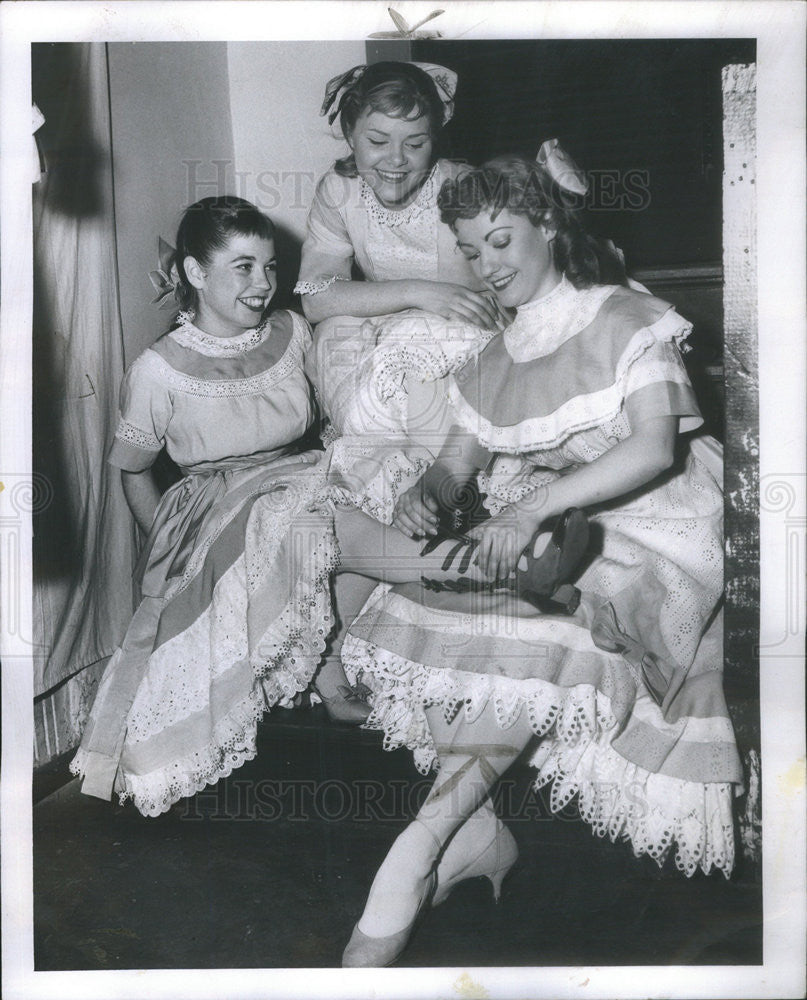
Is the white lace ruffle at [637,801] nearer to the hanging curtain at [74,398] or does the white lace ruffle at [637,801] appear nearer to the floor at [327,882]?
the floor at [327,882]

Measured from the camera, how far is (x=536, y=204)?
213 cm

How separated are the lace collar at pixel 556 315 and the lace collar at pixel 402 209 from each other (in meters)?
0.29

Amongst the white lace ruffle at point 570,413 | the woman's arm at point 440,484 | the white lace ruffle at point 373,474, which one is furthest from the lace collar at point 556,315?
the white lace ruffle at point 373,474

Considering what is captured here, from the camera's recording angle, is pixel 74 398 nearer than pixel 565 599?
No

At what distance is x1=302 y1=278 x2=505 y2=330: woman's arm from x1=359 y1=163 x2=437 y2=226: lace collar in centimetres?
13

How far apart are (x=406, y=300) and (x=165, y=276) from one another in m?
0.52

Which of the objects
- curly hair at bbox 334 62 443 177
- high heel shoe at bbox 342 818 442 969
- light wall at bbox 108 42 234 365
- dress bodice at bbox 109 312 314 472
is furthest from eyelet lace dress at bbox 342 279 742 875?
light wall at bbox 108 42 234 365

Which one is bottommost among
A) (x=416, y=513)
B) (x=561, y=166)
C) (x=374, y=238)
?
(x=416, y=513)

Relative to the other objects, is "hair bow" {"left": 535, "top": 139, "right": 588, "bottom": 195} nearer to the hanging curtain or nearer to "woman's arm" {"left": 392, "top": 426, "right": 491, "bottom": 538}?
"woman's arm" {"left": 392, "top": 426, "right": 491, "bottom": 538}

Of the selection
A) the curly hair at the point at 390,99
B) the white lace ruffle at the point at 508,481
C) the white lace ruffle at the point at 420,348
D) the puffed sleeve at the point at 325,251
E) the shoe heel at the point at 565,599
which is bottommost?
the shoe heel at the point at 565,599

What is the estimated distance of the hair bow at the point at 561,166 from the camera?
214cm

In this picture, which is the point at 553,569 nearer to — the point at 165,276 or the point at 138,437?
the point at 138,437

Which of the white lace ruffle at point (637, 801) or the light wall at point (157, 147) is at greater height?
the light wall at point (157, 147)

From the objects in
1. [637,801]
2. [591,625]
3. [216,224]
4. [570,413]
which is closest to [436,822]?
[637,801]
